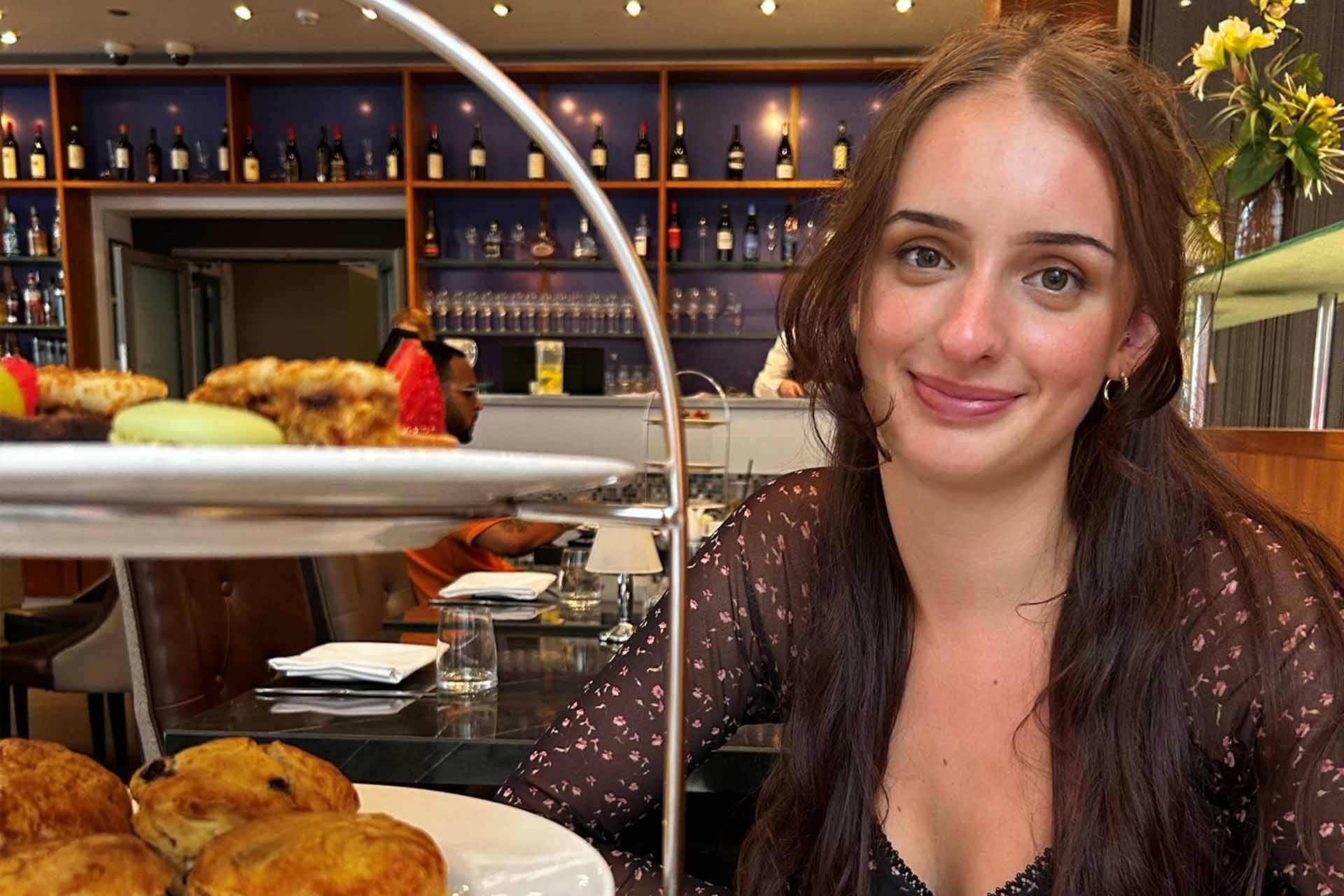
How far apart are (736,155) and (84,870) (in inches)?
248

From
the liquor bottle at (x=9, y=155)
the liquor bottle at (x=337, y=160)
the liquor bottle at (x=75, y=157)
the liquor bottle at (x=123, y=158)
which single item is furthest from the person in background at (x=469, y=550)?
the liquor bottle at (x=9, y=155)

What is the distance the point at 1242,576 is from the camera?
1.09 metres

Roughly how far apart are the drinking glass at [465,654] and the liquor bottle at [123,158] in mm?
6071

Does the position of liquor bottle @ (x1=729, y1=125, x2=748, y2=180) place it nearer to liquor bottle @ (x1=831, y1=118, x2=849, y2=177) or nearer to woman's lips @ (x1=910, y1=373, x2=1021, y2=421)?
liquor bottle @ (x1=831, y1=118, x2=849, y2=177)

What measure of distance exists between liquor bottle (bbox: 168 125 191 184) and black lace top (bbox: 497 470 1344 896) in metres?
6.42

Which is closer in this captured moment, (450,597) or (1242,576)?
(1242,576)

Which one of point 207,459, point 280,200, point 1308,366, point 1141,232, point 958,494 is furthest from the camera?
point 280,200

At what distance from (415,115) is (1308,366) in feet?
16.6

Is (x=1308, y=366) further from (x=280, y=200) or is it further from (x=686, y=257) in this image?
(x=280, y=200)

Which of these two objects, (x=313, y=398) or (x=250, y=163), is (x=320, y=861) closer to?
(x=313, y=398)

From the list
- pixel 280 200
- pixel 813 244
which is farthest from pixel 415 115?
pixel 813 244

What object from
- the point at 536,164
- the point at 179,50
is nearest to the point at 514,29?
the point at 536,164

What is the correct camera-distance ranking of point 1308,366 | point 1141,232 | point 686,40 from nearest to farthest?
1. point 1141,232
2. point 1308,366
3. point 686,40

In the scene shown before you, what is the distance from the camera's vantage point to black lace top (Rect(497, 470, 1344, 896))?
101 centimetres
